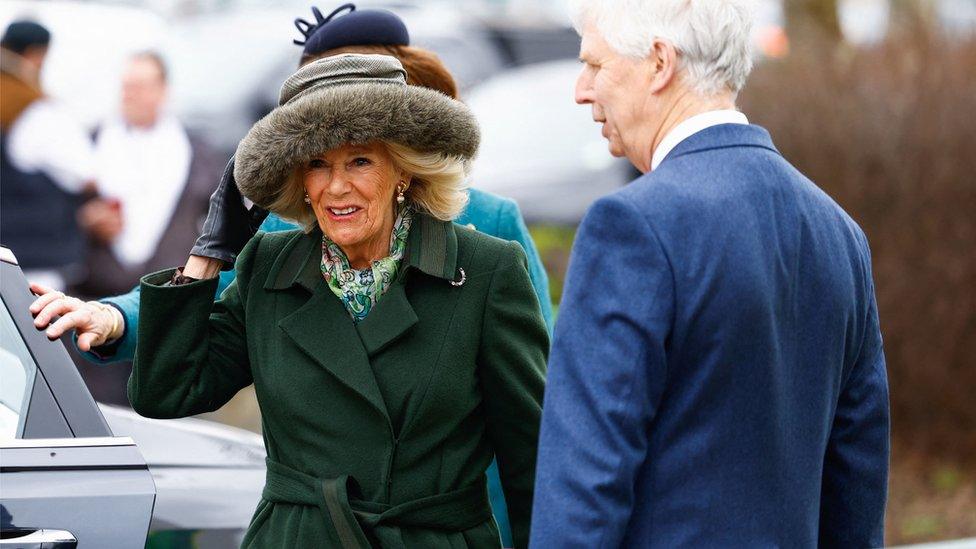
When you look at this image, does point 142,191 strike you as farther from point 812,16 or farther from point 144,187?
point 812,16

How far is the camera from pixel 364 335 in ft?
9.04

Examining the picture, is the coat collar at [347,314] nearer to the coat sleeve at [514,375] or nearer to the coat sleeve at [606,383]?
the coat sleeve at [514,375]

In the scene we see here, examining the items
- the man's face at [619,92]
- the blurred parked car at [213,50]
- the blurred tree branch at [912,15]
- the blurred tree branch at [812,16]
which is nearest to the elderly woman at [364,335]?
the man's face at [619,92]

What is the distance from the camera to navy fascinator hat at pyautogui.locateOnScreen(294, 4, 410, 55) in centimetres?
346

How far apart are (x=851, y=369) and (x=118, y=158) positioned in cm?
614

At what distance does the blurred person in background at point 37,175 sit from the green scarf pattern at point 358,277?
4762 mm

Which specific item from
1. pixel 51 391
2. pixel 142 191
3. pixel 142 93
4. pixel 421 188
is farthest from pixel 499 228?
pixel 142 93

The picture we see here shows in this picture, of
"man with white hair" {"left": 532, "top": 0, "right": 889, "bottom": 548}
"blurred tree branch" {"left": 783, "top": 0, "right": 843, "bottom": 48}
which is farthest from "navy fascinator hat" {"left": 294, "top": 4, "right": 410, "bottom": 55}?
"blurred tree branch" {"left": 783, "top": 0, "right": 843, "bottom": 48}

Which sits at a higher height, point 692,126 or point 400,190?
point 692,126

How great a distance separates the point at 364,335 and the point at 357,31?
3.27 ft

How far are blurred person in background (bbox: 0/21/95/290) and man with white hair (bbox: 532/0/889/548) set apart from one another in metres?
5.42

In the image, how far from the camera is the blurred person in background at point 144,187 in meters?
7.81

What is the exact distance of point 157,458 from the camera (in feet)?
11.3

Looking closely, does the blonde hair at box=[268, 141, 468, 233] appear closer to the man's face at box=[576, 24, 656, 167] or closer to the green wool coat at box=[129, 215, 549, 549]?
the green wool coat at box=[129, 215, 549, 549]
